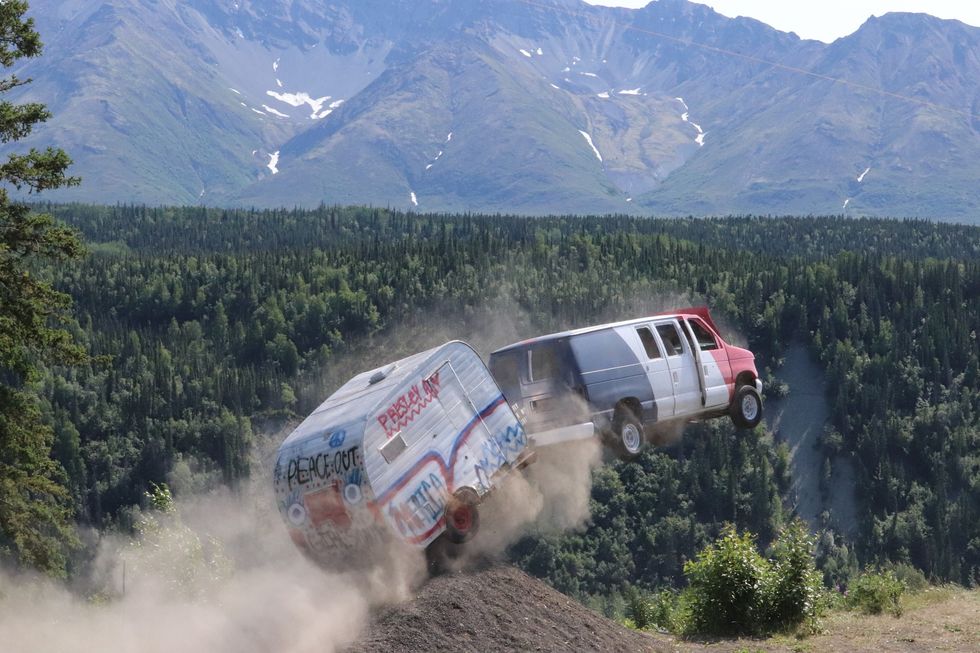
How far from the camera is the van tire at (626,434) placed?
28203 millimetres

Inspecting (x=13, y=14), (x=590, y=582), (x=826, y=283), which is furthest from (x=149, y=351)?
(x=13, y=14)

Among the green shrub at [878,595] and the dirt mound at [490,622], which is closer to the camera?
the dirt mound at [490,622]

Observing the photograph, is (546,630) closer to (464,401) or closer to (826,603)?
(464,401)

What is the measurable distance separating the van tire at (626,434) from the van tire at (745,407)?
3.68m

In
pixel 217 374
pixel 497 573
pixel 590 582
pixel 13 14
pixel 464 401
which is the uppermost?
pixel 13 14

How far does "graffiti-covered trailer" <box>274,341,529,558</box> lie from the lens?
23438mm

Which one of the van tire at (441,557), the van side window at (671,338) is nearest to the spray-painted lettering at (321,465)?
the van tire at (441,557)

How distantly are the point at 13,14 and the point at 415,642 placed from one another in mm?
13834

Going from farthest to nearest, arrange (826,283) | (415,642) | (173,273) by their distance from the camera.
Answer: (173,273) → (826,283) → (415,642)

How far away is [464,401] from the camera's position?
25.1 m

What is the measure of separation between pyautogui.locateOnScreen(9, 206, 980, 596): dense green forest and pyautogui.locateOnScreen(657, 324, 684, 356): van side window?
83300 mm

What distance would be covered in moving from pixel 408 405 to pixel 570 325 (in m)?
116

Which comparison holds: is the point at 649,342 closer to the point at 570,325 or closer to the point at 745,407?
the point at 745,407

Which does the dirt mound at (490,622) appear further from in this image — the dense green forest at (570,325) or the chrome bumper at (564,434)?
the dense green forest at (570,325)
